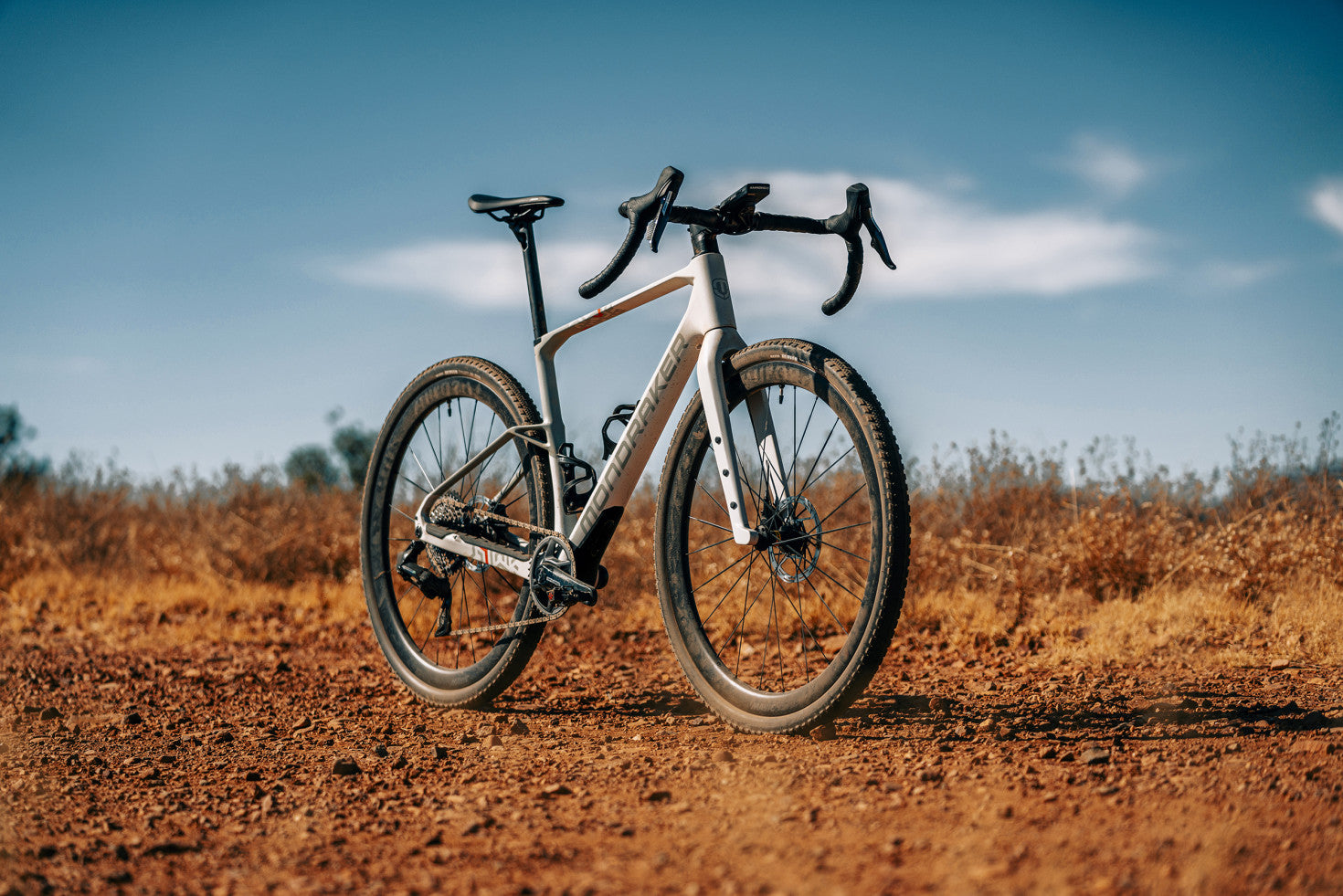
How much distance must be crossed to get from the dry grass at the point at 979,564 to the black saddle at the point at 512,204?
2.88 meters

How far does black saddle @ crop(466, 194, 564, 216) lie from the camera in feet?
12.2

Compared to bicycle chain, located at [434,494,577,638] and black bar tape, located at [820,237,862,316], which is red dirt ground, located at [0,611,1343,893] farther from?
black bar tape, located at [820,237,862,316]

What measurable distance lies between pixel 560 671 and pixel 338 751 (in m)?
1.62

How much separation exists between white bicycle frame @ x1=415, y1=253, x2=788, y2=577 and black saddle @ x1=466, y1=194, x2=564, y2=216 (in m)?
0.52

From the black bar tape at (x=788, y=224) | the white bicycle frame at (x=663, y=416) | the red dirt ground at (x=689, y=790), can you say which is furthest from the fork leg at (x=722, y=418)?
the red dirt ground at (x=689, y=790)

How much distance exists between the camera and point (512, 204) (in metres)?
3.78

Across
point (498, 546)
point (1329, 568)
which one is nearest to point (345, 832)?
point (498, 546)

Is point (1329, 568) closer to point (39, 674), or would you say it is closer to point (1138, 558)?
point (1138, 558)

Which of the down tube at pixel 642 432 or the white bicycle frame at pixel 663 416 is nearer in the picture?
the white bicycle frame at pixel 663 416

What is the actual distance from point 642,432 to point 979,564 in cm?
307

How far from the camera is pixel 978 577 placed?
586 cm

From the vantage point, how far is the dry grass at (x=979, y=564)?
179 inches

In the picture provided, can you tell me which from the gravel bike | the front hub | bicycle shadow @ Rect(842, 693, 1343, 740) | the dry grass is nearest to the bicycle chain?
the gravel bike

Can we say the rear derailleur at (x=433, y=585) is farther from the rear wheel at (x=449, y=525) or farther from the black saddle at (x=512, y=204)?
the black saddle at (x=512, y=204)
